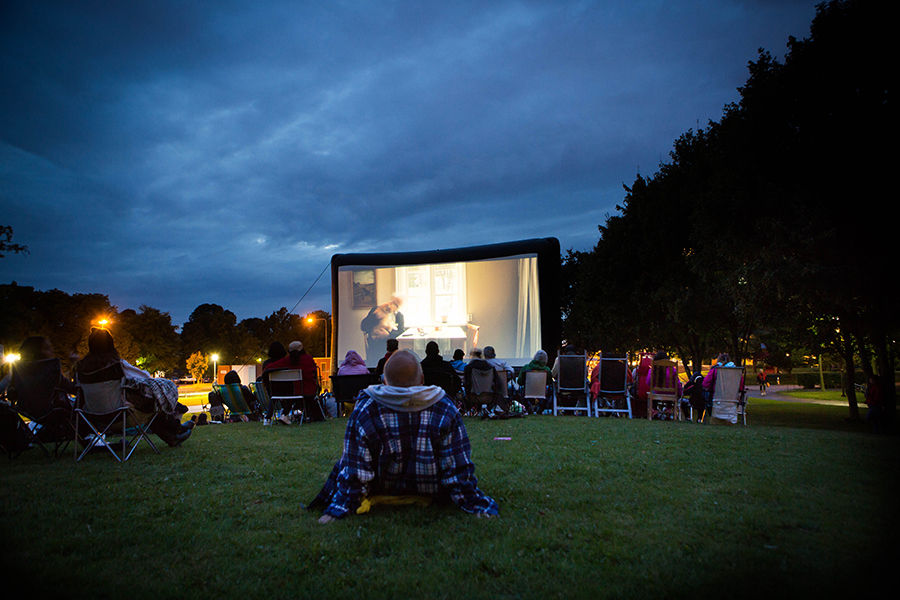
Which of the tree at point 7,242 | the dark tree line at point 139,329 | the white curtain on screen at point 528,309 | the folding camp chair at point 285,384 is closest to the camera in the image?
the tree at point 7,242

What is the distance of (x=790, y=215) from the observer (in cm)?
1000

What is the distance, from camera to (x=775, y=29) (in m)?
2.75

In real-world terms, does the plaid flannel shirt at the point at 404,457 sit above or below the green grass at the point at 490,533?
above

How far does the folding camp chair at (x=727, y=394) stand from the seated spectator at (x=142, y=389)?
26.2 feet

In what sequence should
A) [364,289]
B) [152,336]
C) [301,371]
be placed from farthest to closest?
[152,336], [364,289], [301,371]

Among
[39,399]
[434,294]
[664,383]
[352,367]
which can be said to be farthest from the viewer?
[434,294]

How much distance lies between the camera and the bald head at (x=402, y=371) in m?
2.83

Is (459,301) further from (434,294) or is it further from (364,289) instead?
(364,289)

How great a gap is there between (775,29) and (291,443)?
587cm

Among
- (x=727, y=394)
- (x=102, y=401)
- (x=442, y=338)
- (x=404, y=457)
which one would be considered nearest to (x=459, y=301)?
(x=442, y=338)

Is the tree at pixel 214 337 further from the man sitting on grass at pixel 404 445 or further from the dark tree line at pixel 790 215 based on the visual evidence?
the man sitting on grass at pixel 404 445

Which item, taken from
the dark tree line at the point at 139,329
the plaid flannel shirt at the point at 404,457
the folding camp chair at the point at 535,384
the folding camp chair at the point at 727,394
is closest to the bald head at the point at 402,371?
the plaid flannel shirt at the point at 404,457

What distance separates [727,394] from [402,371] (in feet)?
24.4

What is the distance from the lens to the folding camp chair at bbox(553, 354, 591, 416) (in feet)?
31.3
